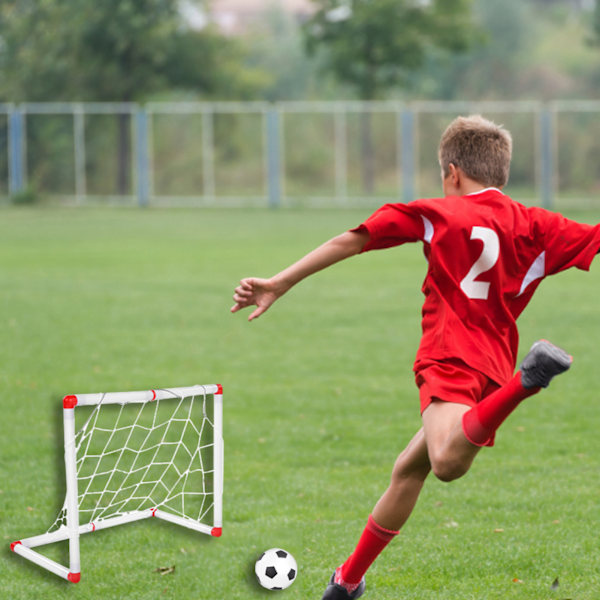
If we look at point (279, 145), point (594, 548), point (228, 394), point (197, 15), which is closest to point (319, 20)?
point (197, 15)

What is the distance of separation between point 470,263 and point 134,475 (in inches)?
112

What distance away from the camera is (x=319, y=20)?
35688 millimetres

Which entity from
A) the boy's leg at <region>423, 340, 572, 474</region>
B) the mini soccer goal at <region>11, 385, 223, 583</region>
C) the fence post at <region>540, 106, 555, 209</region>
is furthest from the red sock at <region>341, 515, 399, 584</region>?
the fence post at <region>540, 106, 555, 209</region>

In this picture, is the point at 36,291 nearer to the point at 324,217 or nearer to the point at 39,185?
the point at 324,217

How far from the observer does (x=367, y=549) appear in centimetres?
395

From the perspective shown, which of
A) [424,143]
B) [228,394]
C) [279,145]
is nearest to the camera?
[228,394]

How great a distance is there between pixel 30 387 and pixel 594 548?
483 centimetres

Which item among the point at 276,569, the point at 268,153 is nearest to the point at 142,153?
the point at 268,153

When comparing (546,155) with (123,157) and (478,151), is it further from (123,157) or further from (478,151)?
(478,151)

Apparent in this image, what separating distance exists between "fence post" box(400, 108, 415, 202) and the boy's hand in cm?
2550

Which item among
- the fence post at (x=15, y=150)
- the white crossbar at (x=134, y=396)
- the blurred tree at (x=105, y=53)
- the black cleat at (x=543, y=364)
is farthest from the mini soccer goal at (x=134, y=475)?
the blurred tree at (x=105, y=53)

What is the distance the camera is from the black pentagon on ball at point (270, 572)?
4281 mm

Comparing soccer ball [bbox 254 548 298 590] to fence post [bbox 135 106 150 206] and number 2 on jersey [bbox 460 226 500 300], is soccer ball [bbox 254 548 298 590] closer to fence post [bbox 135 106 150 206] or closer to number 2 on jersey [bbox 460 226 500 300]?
number 2 on jersey [bbox 460 226 500 300]

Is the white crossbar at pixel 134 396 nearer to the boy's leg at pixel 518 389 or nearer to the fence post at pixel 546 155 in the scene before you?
the boy's leg at pixel 518 389
